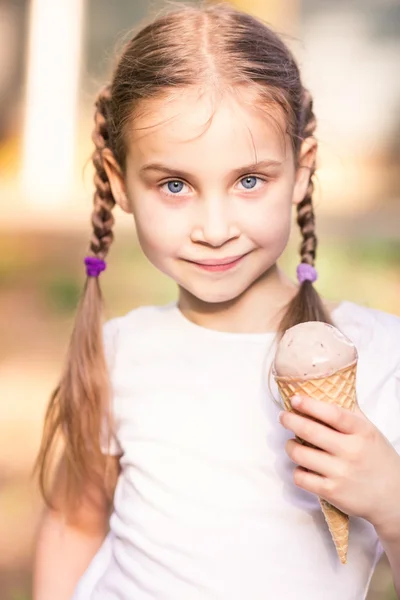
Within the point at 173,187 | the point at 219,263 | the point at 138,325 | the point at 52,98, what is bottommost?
the point at 138,325

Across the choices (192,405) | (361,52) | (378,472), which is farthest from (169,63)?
(361,52)

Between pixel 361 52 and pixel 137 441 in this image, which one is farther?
pixel 361 52

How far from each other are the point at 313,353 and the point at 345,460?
0.16m

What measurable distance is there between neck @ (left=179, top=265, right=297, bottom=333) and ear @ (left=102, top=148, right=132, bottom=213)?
240 mm

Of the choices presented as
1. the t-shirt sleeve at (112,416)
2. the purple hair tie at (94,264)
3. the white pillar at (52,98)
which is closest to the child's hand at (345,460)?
the t-shirt sleeve at (112,416)

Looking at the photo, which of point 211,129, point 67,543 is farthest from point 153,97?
point 67,543

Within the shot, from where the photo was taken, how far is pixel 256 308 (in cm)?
151

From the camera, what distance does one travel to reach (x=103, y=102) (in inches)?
63.2

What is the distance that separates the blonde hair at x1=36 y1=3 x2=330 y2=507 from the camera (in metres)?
1.37

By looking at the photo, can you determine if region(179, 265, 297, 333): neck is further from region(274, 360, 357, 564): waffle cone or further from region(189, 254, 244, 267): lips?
region(274, 360, 357, 564): waffle cone

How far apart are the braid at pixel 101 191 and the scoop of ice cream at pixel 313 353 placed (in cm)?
63

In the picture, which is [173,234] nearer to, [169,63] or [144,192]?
[144,192]

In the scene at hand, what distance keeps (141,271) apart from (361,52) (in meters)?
1.51

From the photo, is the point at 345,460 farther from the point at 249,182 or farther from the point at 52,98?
the point at 52,98
